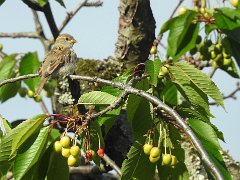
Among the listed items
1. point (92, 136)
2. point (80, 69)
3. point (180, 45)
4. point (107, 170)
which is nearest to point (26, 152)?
point (92, 136)

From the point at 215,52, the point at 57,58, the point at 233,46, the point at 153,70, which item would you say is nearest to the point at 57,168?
the point at 153,70

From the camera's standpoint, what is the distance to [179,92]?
148 inches

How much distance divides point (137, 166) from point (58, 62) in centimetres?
299

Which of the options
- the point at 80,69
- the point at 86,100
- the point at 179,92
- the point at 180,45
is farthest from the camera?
the point at 80,69

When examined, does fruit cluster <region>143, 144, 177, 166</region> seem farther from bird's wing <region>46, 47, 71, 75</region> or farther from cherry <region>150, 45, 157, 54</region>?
bird's wing <region>46, 47, 71, 75</region>

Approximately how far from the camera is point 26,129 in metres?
3.38

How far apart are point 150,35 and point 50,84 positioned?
1249 millimetres

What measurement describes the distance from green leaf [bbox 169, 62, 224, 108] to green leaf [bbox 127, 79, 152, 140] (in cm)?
38

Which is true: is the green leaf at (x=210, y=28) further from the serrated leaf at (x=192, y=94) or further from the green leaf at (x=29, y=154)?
the green leaf at (x=29, y=154)

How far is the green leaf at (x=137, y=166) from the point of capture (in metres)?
3.58

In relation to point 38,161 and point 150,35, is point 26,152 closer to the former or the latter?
point 38,161

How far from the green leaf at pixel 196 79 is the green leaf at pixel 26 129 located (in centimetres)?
87

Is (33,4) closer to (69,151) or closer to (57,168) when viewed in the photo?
(57,168)

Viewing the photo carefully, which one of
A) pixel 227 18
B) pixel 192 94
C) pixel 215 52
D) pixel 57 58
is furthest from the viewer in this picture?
pixel 57 58
